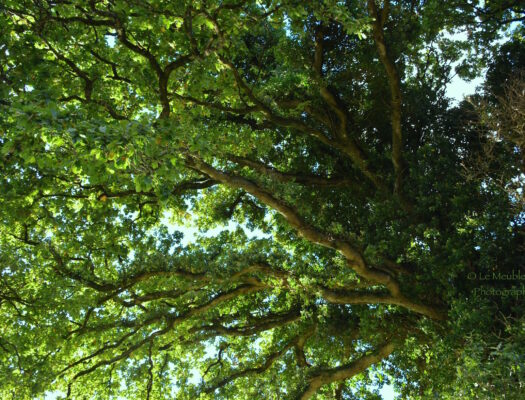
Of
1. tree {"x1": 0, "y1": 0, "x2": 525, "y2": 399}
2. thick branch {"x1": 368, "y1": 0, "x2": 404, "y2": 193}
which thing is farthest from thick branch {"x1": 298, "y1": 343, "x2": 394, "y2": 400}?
thick branch {"x1": 368, "y1": 0, "x2": 404, "y2": 193}

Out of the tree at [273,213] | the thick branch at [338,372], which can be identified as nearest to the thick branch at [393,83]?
the tree at [273,213]


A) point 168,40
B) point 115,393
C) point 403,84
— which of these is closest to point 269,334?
point 115,393

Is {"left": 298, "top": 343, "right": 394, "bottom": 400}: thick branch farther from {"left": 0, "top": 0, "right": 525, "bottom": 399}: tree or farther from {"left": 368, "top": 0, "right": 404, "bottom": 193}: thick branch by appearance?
{"left": 368, "top": 0, "right": 404, "bottom": 193}: thick branch

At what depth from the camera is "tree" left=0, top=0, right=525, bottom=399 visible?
8.98m

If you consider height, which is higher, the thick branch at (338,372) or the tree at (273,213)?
the tree at (273,213)

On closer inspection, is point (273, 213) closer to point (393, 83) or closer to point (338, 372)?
point (338, 372)

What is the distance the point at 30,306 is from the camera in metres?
10.3

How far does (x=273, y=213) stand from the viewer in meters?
14.8

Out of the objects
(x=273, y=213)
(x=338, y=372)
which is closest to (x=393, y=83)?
(x=273, y=213)

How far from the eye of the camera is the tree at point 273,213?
8984 millimetres

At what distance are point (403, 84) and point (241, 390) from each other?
29.2ft

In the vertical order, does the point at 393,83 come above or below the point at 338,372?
above

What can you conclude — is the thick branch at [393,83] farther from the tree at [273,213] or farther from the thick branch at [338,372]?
the thick branch at [338,372]

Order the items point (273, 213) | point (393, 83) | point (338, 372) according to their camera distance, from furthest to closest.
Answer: point (273, 213), point (338, 372), point (393, 83)
